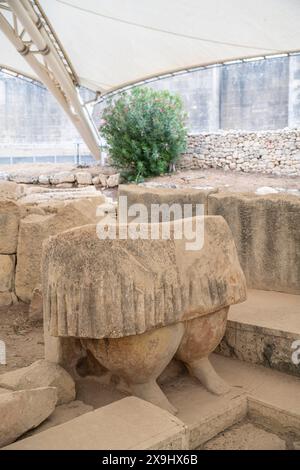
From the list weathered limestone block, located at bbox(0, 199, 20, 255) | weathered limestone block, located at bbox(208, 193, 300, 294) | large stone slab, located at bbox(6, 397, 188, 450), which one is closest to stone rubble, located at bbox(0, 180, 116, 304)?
weathered limestone block, located at bbox(0, 199, 20, 255)

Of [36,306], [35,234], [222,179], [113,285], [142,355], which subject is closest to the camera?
[113,285]

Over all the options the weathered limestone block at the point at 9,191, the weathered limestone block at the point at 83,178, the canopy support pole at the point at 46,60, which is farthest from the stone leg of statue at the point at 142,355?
the weathered limestone block at the point at 83,178

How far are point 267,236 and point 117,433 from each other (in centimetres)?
210

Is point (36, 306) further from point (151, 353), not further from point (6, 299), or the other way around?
point (151, 353)

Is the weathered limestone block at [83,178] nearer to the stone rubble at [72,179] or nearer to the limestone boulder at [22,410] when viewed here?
the stone rubble at [72,179]

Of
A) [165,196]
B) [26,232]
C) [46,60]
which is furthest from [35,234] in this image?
[46,60]

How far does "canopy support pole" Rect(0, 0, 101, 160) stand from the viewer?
31.1 ft

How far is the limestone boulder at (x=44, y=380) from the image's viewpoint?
2.30 metres

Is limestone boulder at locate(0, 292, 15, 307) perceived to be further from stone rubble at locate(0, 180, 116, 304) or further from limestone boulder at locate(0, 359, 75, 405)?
limestone boulder at locate(0, 359, 75, 405)

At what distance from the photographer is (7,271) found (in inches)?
171

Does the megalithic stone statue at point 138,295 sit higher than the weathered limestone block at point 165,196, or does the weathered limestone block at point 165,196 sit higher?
the weathered limestone block at point 165,196

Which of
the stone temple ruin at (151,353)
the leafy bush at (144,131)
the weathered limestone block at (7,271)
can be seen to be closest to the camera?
the stone temple ruin at (151,353)

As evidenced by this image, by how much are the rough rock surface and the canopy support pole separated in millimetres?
8147

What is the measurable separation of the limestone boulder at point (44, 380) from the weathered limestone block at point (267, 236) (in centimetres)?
178
